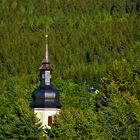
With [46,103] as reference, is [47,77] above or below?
above

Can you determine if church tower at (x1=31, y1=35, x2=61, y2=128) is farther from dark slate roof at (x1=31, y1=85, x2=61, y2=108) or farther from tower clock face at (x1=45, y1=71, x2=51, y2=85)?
tower clock face at (x1=45, y1=71, x2=51, y2=85)

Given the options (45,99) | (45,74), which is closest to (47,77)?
(45,74)

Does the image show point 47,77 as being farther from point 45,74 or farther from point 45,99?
point 45,99

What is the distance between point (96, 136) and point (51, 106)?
2239cm

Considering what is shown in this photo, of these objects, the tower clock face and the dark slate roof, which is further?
the tower clock face

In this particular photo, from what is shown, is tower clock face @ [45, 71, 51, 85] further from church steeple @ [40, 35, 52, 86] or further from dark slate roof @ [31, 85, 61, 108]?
dark slate roof @ [31, 85, 61, 108]

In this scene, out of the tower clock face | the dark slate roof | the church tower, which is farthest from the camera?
the tower clock face

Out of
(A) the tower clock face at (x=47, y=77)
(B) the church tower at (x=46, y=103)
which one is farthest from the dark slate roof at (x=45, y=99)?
(A) the tower clock face at (x=47, y=77)

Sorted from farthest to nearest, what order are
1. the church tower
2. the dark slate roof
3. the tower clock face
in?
the tower clock face, the dark slate roof, the church tower

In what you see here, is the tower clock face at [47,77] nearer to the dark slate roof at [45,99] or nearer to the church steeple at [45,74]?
the church steeple at [45,74]

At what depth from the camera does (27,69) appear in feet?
639

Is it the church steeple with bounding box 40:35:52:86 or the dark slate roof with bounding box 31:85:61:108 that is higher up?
the church steeple with bounding box 40:35:52:86

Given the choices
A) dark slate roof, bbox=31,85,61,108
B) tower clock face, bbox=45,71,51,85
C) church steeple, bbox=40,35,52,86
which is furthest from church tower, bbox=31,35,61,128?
church steeple, bbox=40,35,52,86

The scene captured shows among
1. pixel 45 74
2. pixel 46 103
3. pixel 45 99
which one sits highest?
pixel 45 74
